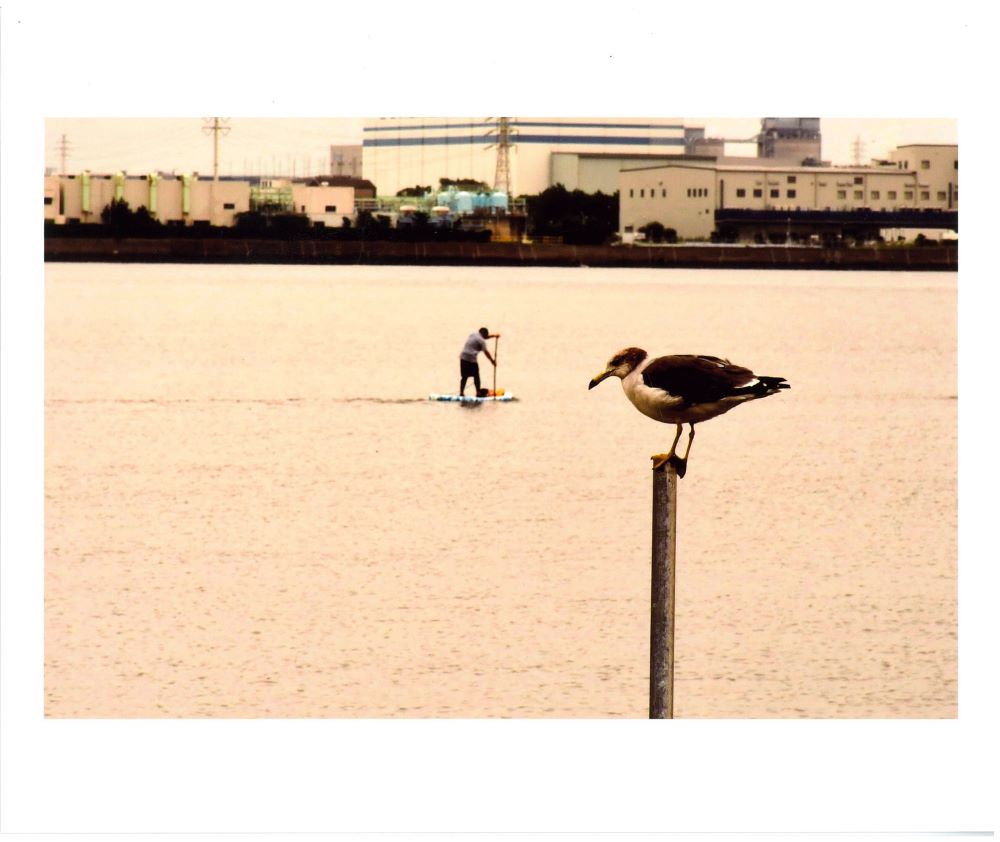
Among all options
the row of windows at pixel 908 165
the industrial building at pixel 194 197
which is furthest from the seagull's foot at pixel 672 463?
the row of windows at pixel 908 165

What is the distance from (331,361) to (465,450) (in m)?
12.7

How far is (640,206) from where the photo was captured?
209ft

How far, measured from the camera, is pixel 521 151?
66250 mm

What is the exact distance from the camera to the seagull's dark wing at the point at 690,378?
168 inches

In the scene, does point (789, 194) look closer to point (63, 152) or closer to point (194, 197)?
point (194, 197)

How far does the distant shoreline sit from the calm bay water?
3998 centimetres

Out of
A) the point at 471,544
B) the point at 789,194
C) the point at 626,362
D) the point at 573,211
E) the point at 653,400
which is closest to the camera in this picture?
the point at 653,400

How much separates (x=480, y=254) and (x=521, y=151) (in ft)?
19.2

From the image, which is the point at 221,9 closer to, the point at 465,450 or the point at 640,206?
the point at 465,450

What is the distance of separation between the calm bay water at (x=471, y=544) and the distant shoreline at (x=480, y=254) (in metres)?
40.0

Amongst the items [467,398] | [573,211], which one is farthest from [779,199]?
[467,398]

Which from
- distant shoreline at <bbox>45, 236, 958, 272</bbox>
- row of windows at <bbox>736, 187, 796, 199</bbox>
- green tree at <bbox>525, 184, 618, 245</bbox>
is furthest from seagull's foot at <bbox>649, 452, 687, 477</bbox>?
distant shoreline at <bbox>45, 236, 958, 272</bbox>

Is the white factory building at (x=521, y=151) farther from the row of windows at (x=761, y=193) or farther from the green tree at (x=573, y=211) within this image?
the row of windows at (x=761, y=193)
